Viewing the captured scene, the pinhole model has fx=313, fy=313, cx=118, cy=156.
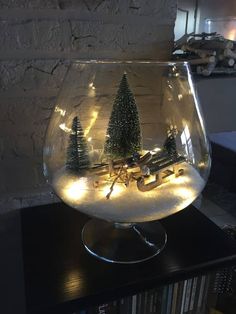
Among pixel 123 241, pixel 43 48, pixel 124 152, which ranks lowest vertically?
pixel 123 241

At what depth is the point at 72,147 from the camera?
59 centimetres

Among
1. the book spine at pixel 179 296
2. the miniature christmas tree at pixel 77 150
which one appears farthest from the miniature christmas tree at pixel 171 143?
the book spine at pixel 179 296

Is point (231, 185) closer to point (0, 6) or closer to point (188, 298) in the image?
point (188, 298)

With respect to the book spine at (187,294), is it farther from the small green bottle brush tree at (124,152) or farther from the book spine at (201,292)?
the small green bottle brush tree at (124,152)

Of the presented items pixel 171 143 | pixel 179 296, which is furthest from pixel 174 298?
pixel 171 143

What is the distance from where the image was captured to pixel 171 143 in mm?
598

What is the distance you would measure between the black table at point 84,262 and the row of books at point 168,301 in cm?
4

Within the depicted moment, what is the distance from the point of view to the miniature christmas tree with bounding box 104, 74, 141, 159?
0.57m

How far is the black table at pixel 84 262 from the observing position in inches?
21.2

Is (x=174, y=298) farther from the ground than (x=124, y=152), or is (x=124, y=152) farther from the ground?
(x=124, y=152)

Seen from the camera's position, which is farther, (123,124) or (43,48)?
(43,48)

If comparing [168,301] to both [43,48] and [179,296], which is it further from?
[43,48]

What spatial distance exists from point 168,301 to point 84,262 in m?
0.19

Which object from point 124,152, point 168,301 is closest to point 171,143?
point 124,152
